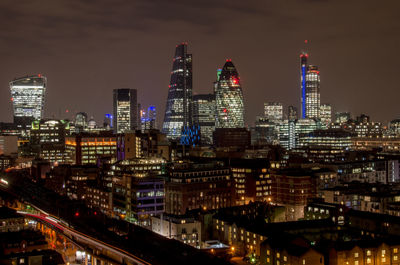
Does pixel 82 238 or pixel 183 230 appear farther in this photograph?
pixel 183 230

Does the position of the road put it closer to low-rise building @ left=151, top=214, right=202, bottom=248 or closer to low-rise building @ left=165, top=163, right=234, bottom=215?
low-rise building @ left=151, top=214, right=202, bottom=248

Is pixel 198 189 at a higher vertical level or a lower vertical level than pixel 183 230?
higher

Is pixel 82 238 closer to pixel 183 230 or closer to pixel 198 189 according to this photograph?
pixel 183 230

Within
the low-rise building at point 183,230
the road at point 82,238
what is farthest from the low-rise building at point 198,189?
the road at point 82,238

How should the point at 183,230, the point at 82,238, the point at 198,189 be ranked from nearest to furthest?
the point at 82,238 < the point at 183,230 < the point at 198,189

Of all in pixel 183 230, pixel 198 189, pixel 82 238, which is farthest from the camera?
pixel 198 189

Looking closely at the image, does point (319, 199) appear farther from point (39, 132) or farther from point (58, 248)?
point (39, 132)

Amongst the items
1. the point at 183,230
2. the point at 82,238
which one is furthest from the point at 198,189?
the point at 82,238

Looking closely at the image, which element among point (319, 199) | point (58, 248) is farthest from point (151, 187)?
point (319, 199)

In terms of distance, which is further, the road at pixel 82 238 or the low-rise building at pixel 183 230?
the low-rise building at pixel 183 230

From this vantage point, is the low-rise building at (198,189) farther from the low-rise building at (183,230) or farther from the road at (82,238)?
the road at (82,238)

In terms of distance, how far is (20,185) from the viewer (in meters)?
98.7

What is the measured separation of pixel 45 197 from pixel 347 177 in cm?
5767

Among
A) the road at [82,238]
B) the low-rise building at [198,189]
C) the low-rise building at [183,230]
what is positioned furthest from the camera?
the low-rise building at [198,189]
